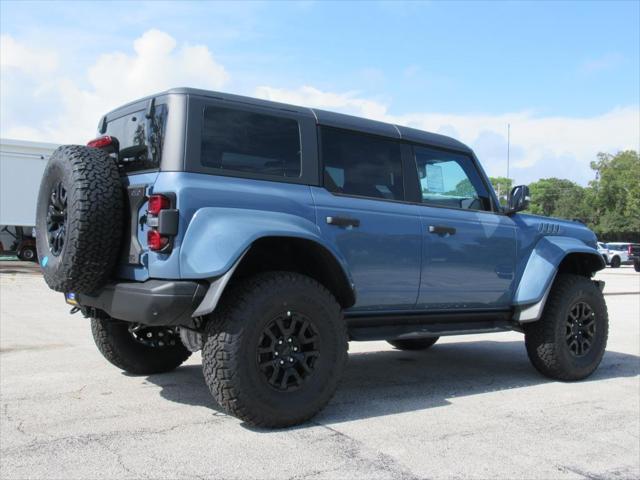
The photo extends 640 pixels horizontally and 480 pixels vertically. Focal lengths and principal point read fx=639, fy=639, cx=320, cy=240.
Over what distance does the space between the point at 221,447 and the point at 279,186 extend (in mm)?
1660

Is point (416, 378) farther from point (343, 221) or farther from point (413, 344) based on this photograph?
point (343, 221)

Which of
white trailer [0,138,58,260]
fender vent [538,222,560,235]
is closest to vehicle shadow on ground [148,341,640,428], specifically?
fender vent [538,222,560,235]

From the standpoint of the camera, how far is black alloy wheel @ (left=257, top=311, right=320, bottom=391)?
3873mm

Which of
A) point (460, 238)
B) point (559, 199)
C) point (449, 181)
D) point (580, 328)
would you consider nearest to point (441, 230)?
point (460, 238)

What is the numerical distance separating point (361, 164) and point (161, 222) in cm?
175

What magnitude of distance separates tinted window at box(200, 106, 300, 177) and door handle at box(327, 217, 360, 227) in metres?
0.38

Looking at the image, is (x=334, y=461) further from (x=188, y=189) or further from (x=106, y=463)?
(x=188, y=189)

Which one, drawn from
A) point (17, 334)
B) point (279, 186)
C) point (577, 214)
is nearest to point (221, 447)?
point (279, 186)

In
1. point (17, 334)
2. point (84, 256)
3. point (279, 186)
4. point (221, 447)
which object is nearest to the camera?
point (221, 447)

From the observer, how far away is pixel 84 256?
3.80m

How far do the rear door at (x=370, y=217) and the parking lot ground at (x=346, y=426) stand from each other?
0.85 metres

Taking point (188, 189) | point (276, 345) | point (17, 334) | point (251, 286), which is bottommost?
point (17, 334)

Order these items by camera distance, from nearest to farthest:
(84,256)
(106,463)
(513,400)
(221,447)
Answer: (106,463)
(221,447)
(84,256)
(513,400)

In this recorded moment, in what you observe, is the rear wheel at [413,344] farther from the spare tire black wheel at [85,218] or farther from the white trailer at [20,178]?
the white trailer at [20,178]
